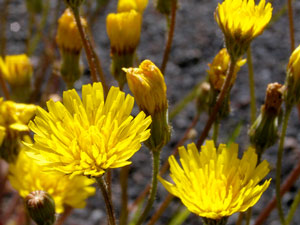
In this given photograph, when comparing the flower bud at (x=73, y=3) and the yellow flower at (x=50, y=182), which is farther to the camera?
the yellow flower at (x=50, y=182)

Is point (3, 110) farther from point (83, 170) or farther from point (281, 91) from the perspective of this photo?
point (281, 91)

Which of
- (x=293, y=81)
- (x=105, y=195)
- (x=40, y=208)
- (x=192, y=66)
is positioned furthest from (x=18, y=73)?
(x=192, y=66)

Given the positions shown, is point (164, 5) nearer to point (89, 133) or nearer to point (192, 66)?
point (89, 133)

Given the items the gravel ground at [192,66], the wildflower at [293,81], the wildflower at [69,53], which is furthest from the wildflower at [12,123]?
the gravel ground at [192,66]

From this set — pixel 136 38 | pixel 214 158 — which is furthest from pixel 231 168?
pixel 136 38

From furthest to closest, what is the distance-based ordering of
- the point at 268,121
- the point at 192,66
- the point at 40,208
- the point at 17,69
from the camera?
the point at 192,66
the point at 17,69
the point at 268,121
the point at 40,208

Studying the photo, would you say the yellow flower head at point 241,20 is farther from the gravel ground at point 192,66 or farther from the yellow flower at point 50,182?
the gravel ground at point 192,66
